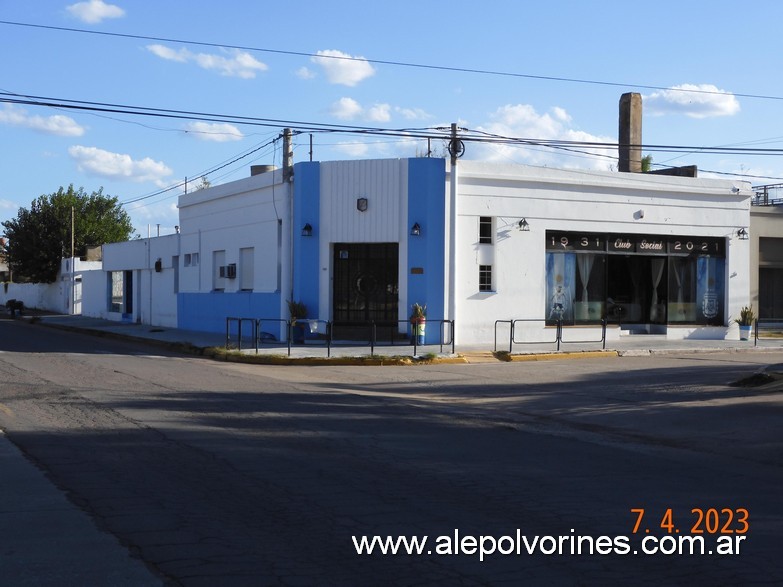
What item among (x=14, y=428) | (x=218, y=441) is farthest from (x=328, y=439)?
(x=14, y=428)

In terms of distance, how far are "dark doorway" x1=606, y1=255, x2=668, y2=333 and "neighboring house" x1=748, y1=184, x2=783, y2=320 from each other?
3763 mm

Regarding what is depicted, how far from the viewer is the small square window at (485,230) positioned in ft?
88.7

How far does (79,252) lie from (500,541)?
6506 centimetres

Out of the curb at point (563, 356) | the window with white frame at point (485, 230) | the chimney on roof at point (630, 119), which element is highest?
the chimney on roof at point (630, 119)

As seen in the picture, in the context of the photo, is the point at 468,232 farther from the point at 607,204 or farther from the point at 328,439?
the point at 328,439

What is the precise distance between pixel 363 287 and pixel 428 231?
2684 mm

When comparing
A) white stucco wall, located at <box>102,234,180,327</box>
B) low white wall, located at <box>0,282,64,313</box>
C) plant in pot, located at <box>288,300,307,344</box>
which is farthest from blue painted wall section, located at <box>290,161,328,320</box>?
low white wall, located at <box>0,282,64,313</box>

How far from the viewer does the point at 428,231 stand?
2591 cm

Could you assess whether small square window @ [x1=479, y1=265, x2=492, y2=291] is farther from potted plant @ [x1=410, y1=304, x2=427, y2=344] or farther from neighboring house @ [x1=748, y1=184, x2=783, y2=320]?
neighboring house @ [x1=748, y1=184, x2=783, y2=320]

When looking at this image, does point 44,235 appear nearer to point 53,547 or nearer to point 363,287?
point 363,287

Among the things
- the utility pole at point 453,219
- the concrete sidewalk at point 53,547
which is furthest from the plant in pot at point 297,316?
the concrete sidewalk at point 53,547

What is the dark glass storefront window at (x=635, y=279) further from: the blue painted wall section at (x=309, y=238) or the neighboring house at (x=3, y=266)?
the neighboring house at (x=3, y=266)

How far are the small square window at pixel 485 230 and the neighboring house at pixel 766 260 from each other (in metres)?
10.5

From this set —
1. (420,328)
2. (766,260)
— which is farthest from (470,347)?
(766,260)
